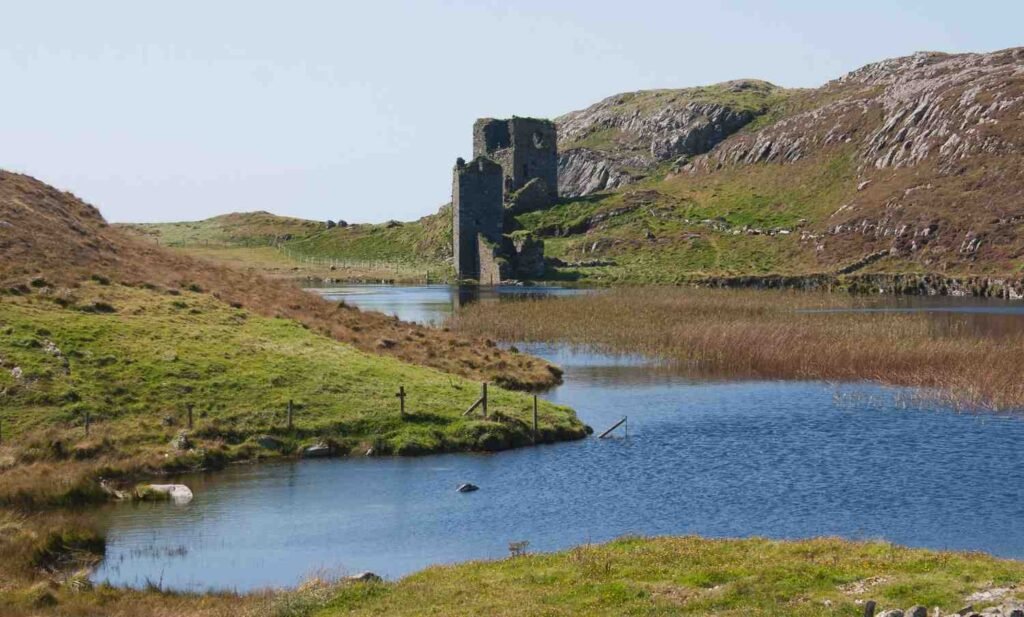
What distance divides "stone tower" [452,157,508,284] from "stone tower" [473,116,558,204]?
1144 inches

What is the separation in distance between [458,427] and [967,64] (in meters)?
153

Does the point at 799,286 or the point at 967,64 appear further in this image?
the point at 967,64

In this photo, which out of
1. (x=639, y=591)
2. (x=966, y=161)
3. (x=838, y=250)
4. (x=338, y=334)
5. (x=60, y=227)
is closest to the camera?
(x=639, y=591)

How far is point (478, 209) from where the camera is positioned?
136 m

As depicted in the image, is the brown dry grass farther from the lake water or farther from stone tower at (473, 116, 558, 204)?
stone tower at (473, 116, 558, 204)

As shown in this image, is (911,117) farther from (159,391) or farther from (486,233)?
(159,391)

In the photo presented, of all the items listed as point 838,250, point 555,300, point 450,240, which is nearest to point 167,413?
point 555,300

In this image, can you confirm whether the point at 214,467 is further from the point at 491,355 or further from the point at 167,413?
the point at 491,355

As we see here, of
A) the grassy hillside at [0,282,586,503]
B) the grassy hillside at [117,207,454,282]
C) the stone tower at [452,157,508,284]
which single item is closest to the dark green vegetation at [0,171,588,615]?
the grassy hillside at [0,282,586,503]

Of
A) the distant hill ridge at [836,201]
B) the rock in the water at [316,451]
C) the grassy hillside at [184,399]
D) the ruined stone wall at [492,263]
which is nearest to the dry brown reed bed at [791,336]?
the grassy hillside at [184,399]

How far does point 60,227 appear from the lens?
62281 millimetres

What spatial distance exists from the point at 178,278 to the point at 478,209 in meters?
77.4

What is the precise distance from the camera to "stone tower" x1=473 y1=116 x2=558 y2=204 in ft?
548

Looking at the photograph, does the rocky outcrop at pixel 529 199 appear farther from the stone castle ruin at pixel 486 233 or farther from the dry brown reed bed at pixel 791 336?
the dry brown reed bed at pixel 791 336
